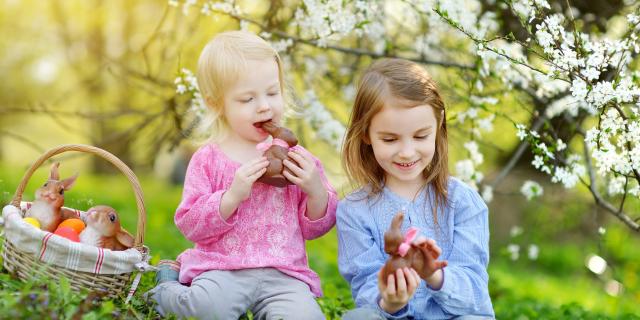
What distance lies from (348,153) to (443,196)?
0.41 meters

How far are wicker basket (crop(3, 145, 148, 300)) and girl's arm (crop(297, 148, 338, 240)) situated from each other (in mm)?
641

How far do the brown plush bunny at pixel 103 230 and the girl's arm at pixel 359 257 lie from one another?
842 millimetres

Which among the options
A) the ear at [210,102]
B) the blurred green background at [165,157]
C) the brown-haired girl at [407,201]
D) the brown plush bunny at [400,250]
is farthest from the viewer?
the blurred green background at [165,157]

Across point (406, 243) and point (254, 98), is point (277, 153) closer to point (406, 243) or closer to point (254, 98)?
point (254, 98)

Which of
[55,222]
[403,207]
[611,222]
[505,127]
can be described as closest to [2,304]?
[55,222]

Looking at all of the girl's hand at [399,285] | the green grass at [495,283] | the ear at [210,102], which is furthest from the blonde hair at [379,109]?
the green grass at [495,283]

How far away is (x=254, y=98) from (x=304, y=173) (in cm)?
36

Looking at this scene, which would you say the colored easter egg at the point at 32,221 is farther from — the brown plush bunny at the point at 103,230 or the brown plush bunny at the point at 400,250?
the brown plush bunny at the point at 400,250

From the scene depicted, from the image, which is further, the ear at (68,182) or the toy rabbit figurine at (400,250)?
the ear at (68,182)

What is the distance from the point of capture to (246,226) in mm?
3141

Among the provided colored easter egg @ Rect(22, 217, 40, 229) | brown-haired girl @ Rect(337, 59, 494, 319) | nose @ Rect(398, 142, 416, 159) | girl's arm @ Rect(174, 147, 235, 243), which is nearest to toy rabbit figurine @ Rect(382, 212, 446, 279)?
brown-haired girl @ Rect(337, 59, 494, 319)

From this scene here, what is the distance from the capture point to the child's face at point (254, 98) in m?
3.08

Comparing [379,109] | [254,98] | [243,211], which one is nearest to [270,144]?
[254,98]

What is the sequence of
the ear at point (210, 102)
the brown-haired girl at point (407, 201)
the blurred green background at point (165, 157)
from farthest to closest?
1. the blurred green background at point (165, 157)
2. the ear at point (210, 102)
3. the brown-haired girl at point (407, 201)
